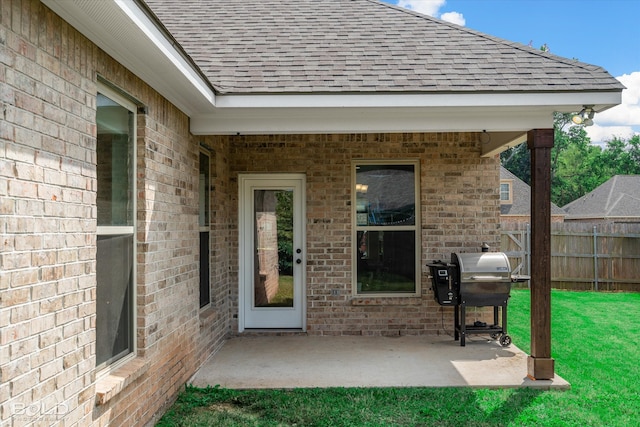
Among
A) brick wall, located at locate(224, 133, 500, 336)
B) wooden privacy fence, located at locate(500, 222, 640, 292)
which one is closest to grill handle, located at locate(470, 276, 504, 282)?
brick wall, located at locate(224, 133, 500, 336)

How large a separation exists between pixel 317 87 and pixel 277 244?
123 inches

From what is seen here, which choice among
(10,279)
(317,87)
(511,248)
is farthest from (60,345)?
(511,248)

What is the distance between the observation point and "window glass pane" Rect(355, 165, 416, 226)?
7215 millimetres

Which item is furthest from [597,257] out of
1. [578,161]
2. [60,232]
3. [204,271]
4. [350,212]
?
[578,161]

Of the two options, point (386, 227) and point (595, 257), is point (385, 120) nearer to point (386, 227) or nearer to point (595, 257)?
point (386, 227)

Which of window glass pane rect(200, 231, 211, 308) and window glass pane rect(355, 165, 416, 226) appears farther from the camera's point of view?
window glass pane rect(355, 165, 416, 226)

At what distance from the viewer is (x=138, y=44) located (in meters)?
3.19

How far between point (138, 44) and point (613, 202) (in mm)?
24106

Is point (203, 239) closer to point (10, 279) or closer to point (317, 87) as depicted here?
point (317, 87)

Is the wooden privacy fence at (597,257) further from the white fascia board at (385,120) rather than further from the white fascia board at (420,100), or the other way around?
the white fascia board at (420,100)

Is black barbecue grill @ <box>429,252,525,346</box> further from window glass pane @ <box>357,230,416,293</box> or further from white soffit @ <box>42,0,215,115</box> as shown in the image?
white soffit @ <box>42,0,215,115</box>

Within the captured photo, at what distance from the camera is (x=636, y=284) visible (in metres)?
12.1

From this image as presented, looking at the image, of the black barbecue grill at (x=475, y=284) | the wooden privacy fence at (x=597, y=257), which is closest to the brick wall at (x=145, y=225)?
the black barbecue grill at (x=475, y=284)

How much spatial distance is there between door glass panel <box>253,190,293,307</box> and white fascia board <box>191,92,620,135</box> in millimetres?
2155
